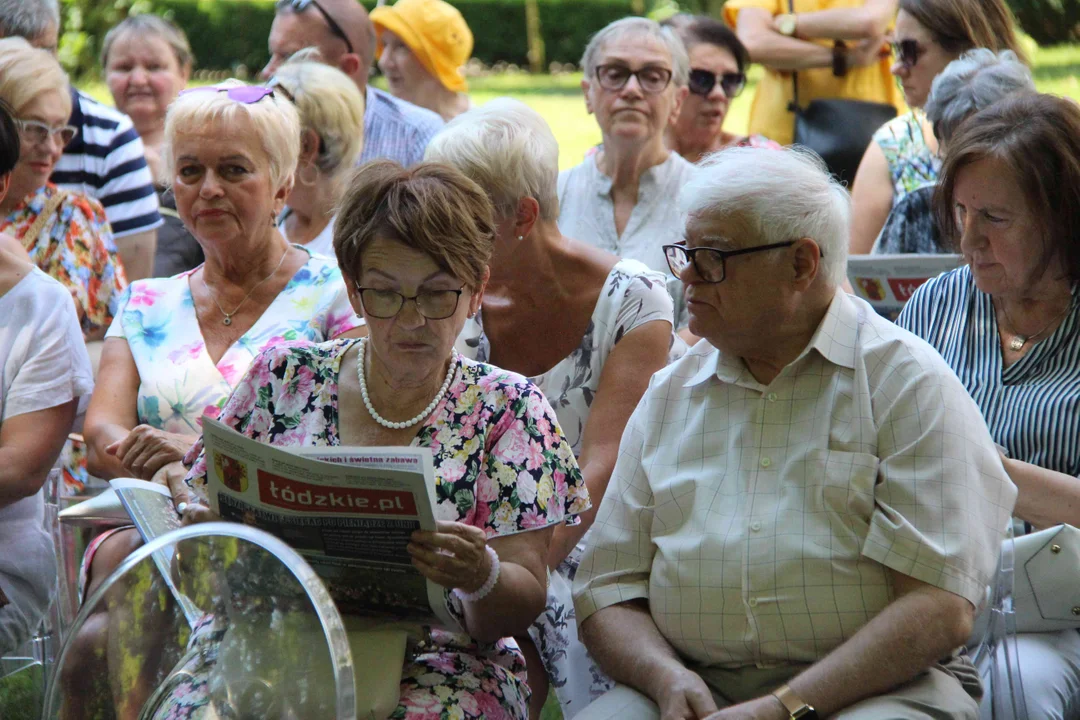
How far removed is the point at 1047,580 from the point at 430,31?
16.7 feet

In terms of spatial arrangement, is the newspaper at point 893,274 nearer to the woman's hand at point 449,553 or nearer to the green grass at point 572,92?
the woman's hand at point 449,553

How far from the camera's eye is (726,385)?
278 cm

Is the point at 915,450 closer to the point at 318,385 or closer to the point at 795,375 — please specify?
the point at 795,375

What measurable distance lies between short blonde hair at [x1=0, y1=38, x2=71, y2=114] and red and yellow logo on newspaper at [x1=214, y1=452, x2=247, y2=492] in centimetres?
232

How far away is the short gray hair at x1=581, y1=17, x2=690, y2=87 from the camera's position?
5164mm

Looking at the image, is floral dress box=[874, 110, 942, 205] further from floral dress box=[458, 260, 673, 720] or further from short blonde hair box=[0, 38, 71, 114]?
short blonde hair box=[0, 38, 71, 114]

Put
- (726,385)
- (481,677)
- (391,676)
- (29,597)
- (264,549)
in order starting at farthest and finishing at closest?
(29,597) < (726,385) < (481,677) < (391,676) < (264,549)

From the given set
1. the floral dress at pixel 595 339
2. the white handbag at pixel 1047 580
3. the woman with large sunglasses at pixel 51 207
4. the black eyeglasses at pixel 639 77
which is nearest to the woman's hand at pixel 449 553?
the floral dress at pixel 595 339

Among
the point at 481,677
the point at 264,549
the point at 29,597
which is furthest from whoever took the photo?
the point at 29,597

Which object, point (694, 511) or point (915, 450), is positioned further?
point (694, 511)

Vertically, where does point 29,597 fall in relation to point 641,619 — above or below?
below

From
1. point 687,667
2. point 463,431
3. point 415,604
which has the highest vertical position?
point 463,431

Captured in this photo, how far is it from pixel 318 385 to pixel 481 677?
73 cm

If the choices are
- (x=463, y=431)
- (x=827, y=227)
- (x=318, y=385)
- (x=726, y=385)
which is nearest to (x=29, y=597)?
(x=318, y=385)
